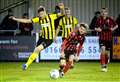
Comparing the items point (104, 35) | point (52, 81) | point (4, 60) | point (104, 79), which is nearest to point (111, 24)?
point (104, 35)

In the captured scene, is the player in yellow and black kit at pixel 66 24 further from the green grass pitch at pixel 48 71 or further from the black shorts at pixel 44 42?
the black shorts at pixel 44 42

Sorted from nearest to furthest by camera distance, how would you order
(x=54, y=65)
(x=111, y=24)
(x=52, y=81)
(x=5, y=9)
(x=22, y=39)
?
(x=52, y=81) → (x=111, y=24) → (x=54, y=65) → (x=22, y=39) → (x=5, y=9)

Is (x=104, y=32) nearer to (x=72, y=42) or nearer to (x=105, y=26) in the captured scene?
(x=105, y=26)

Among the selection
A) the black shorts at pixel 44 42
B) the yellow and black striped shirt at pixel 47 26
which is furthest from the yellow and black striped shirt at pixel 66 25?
the black shorts at pixel 44 42

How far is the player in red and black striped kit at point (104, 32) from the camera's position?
744 inches

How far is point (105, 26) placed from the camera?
19.2m

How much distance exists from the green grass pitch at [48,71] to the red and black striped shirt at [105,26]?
52.0 inches

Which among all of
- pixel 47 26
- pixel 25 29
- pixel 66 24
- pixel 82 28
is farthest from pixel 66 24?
pixel 25 29

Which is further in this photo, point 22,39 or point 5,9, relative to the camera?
point 5,9

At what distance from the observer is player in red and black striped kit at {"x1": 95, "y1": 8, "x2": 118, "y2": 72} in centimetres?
1889

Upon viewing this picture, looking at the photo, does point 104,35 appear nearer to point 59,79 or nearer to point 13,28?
point 59,79

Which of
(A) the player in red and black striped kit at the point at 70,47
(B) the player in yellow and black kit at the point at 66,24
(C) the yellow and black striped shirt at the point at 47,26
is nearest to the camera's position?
(A) the player in red and black striped kit at the point at 70,47

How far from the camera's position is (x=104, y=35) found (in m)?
19.3

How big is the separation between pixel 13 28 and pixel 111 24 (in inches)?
274
